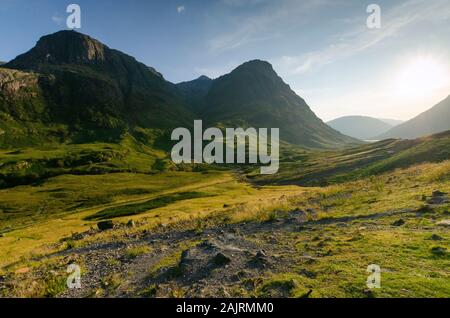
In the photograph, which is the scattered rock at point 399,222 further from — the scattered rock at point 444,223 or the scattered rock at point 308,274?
the scattered rock at point 308,274

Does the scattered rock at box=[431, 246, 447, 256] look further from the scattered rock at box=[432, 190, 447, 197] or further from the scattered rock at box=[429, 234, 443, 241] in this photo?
the scattered rock at box=[432, 190, 447, 197]

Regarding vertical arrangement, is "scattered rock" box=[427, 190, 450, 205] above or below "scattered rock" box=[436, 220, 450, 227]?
above

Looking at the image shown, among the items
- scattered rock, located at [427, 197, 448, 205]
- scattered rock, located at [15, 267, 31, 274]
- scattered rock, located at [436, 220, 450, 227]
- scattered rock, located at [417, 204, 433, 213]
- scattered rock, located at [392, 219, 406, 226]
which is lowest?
scattered rock, located at [15, 267, 31, 274]

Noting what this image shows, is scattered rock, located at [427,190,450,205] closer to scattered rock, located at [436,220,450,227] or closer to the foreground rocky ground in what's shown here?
the foreground rocky ground

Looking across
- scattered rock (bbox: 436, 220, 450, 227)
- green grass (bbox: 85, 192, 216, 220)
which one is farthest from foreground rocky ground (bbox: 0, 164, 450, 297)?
green grass (bbox: 85, 192, 216, 220)

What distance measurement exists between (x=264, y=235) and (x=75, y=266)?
1326cm

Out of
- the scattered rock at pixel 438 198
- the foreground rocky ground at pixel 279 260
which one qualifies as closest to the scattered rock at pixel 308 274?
the foreground rocky ground at pixel 279 260

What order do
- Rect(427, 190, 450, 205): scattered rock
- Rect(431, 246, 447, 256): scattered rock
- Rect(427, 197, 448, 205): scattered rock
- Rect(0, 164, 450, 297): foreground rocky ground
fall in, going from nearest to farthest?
1. Rect(0, 164, 450, 297): foreground rocky ground
2. Rect(431, 246, 447, 256): scattered rock
3. Rect(427, 197, 448, 205): scattered rock
4. Rect(427, 190, 450, 205): scattered rock

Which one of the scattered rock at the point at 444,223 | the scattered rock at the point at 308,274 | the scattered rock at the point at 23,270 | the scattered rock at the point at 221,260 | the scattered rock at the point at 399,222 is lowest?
the scattered rock at the point at 23,270

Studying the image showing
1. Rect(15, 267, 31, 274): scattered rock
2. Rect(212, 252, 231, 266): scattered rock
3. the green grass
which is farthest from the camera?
the green grass

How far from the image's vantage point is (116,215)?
85000mm

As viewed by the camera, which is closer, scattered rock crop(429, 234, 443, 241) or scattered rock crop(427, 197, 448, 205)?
scattered rock crop(429, 234, 443, 241)
